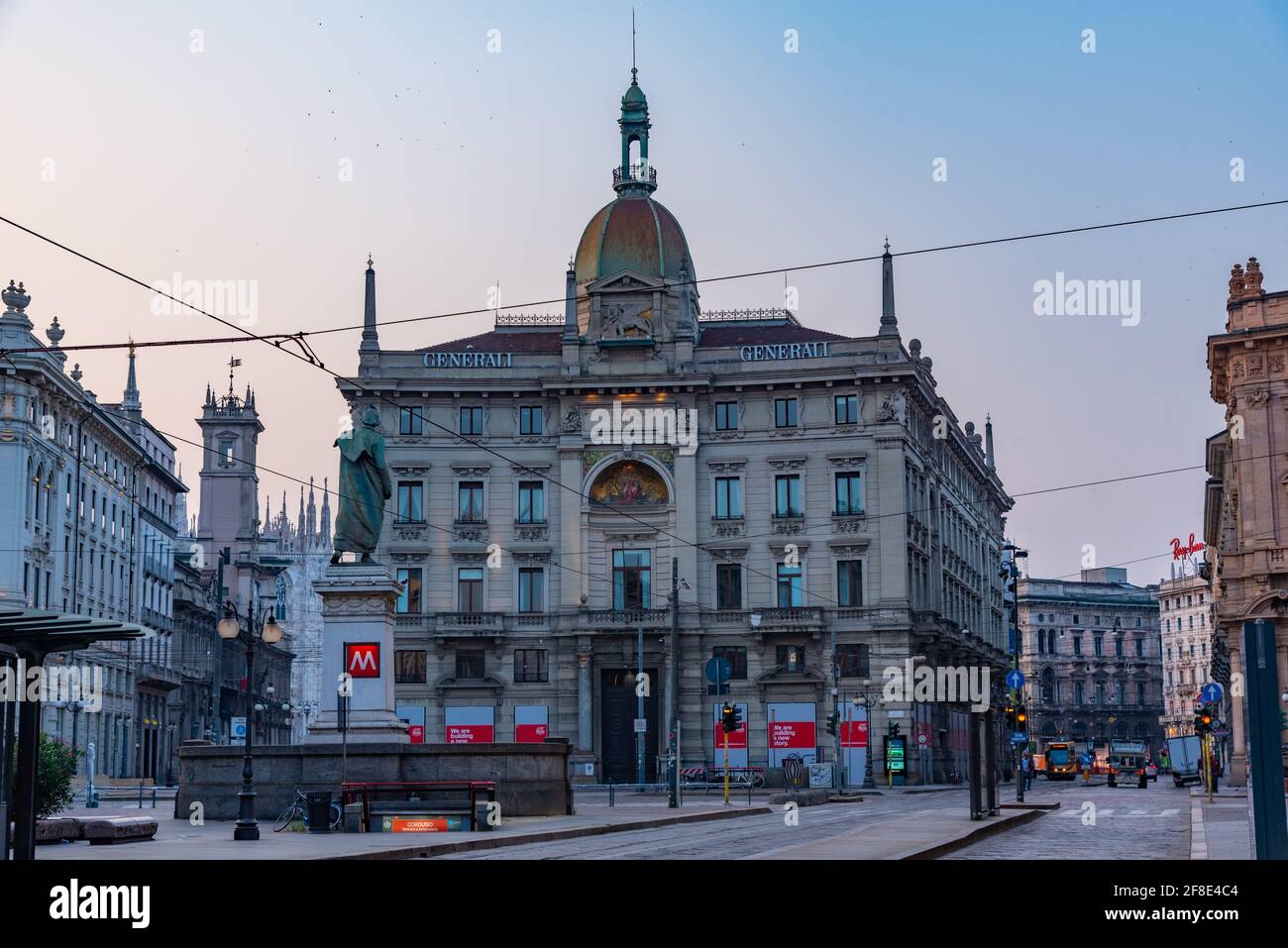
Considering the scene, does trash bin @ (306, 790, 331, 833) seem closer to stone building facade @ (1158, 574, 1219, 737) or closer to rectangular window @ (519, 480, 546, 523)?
rectangular window @ (519, 480, 546, 523)

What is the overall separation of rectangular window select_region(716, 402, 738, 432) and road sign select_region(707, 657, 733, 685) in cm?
1034

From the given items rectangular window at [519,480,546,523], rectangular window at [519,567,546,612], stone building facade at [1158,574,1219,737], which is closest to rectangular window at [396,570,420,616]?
rectangular window at [519,567,546,612]

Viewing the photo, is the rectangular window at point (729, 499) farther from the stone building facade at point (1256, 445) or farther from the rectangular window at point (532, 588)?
the stone building facade at point (1256, 445)

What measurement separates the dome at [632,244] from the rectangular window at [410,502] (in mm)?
12221

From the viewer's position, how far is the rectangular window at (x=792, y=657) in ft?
246

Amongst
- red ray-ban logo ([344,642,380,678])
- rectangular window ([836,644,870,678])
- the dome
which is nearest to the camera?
red ray-ban logo ([344,642,380,678])

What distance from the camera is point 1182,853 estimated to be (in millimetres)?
26109

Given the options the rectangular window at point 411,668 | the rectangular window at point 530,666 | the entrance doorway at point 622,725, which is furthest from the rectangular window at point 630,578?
the rectangular window at point 411,668

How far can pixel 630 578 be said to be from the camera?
76.7m

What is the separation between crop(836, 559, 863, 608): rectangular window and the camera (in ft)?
247

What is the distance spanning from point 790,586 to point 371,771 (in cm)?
4173

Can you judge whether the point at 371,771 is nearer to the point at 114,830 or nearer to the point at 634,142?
the point at 114,830
